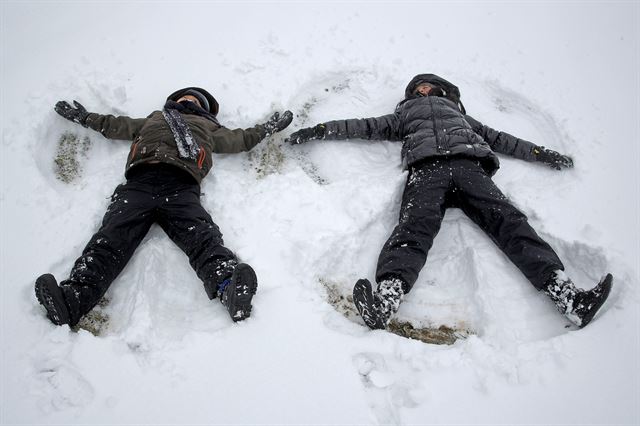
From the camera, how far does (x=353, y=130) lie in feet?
12.6

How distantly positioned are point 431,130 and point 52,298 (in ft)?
9.84

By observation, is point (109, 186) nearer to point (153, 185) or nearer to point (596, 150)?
point (153, 185)

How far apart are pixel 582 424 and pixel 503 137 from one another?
2.45 m

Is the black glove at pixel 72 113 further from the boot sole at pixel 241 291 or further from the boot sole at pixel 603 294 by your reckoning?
the boot sole at pixel 603 294

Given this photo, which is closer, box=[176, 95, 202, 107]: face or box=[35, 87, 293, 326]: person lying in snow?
box=[35, 87, 293, 326]: person lying in snow

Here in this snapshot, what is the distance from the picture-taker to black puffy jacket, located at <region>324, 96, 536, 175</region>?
11.5 ft

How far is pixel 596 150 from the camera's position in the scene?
12.7ft

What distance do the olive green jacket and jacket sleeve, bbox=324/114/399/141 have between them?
0.64 m

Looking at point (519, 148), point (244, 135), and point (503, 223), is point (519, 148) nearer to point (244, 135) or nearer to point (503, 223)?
point (503, 223)

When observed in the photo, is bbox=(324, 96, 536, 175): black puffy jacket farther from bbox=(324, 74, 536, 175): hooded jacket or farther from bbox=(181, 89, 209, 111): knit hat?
bbox=(181, 89, 209, 111): knit hat

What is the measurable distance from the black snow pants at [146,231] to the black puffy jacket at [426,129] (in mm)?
1452

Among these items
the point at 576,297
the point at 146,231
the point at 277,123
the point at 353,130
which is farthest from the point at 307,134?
the point at 576,297

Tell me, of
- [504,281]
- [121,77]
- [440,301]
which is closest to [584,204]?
[504,281]

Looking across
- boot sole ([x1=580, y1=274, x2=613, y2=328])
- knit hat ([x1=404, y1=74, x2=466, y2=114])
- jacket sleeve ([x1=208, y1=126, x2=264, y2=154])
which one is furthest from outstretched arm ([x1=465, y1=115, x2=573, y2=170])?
jacket sleeve ([x1=208, y1=126, x2=264, y2=154])
